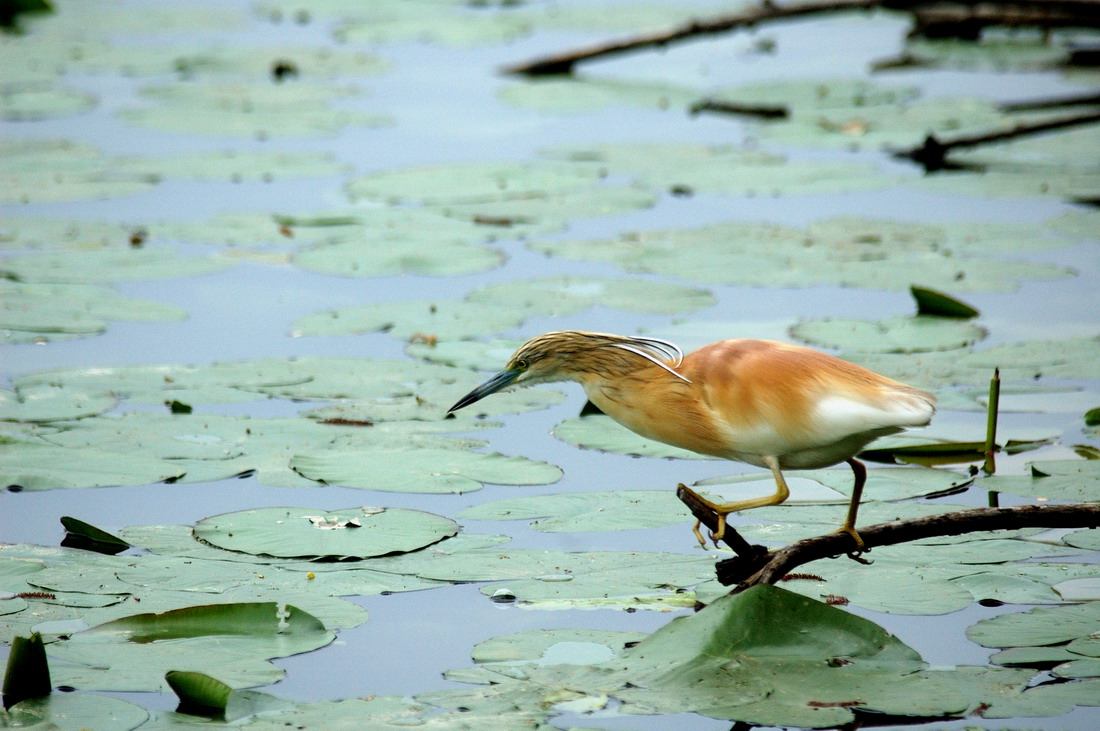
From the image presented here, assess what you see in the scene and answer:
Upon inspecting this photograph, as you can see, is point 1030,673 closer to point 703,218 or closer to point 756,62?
point 703,218

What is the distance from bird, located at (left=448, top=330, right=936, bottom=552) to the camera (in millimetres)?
2791

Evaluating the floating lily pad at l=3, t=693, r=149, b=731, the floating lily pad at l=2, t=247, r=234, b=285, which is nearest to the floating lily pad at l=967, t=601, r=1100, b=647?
the floating lily pad at l=3, t=693, r=149, b=731

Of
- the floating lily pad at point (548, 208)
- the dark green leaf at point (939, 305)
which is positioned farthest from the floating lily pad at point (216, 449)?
the floating lily pad at point (548, 208)

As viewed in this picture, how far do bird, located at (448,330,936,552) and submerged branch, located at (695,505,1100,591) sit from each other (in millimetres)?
49

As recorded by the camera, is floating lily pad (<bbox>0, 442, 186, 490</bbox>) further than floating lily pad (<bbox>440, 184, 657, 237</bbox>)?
No

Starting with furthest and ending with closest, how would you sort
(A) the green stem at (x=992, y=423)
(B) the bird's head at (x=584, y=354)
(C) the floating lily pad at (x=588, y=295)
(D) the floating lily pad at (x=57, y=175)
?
(D) the floating lily pad at (x=57, y=175) → (C) the floating lily pad at (x=588, y=295) → (A) the green stem at (x=992, y=423) → (B) the bird's head at (x=584, y=354)

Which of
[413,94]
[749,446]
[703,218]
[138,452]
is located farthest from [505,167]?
[749,446]

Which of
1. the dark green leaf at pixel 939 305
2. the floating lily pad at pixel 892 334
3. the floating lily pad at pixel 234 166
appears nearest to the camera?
the floating lily pad at pixel 892 334

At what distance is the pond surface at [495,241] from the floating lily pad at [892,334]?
34mm

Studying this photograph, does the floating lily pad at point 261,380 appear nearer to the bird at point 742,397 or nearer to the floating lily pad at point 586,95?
the bird at point 742,397

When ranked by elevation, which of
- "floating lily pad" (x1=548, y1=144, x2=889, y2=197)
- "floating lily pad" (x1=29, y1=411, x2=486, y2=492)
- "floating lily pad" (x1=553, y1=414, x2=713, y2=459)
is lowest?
"floating lily pad" (x1=553, y1=414, x2=713, y2=459)

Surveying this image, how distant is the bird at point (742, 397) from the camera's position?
2.79 m

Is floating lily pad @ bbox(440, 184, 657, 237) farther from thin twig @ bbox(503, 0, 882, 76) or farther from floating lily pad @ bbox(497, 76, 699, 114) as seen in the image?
thin twig @ bbox(503, 0, 882, 76)

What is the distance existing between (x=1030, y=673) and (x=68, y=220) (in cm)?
487
